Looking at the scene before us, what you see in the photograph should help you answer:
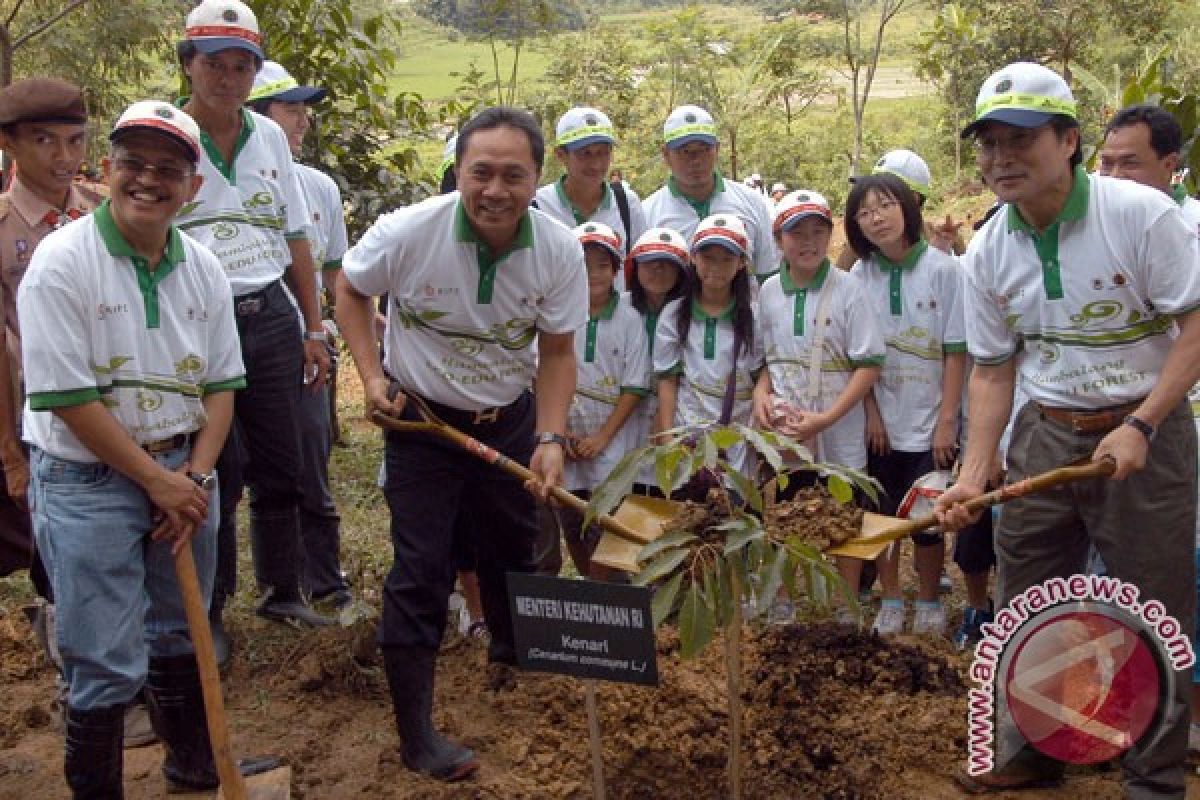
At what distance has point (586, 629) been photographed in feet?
10.2

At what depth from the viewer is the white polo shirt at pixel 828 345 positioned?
4.75 meters

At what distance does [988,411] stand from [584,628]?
1.58 metres

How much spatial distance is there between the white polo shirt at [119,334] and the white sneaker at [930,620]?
3.03 meters

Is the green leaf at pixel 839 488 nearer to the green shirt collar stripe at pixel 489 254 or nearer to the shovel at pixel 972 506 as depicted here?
the shovel at pixel 972 506

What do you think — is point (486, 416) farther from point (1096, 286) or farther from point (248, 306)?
point (1096, 286)

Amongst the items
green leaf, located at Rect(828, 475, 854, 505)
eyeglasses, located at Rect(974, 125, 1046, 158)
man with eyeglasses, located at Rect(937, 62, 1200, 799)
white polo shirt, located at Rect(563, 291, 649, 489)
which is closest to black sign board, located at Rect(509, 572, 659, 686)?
green leaf, located at Rect(828, 475, 854, 505)

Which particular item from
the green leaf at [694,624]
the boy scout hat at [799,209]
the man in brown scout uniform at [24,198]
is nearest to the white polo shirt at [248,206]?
the man in brown scout uniform at [24,198]

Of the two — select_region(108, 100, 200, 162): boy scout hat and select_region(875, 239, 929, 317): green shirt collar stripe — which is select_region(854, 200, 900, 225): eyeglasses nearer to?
select_region(875, 239, 929, 317): green shirt collar stripe

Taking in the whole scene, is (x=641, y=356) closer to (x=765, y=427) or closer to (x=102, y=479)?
(x=765, y=427)

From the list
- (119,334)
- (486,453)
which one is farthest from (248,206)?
(486,453)

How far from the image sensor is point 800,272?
4.86 m

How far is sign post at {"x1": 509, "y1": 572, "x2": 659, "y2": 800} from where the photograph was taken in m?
3.02

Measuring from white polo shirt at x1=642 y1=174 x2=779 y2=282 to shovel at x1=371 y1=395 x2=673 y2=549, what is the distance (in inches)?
80.2

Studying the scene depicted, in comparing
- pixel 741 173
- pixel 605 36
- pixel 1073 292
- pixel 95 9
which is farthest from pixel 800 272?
pixel 741 173
